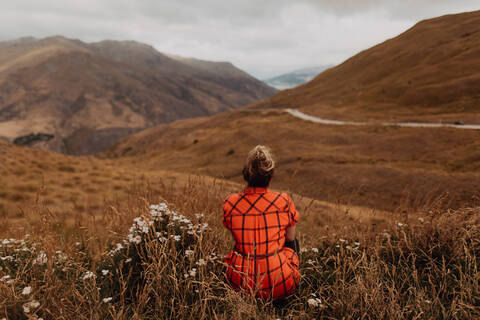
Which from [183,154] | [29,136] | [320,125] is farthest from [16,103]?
[320,125]

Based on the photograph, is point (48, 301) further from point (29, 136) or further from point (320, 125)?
point (29, 136)

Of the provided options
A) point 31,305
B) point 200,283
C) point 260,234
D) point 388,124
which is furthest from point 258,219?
point 388,124

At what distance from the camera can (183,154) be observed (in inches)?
1534

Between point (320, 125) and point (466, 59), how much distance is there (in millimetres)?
27665

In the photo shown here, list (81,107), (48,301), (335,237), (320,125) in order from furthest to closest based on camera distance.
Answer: (81,107) < (320,125) < (335,237) < (48,301)

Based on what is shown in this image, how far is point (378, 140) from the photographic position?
2541 centimetres

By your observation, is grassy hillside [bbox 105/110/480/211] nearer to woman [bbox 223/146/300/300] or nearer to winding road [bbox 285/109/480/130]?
winding road [bbox 285/109/480/130]

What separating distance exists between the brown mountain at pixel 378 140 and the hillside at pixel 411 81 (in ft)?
0.64

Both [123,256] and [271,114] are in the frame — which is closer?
[123,256]

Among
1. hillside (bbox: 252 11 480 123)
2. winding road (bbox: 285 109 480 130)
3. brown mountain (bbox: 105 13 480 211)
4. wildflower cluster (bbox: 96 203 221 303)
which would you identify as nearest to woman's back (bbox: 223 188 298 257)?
wildflower cluster (bbox: 96 203 221 303)

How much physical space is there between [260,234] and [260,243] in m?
0.09

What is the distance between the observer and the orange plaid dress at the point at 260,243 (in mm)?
2507

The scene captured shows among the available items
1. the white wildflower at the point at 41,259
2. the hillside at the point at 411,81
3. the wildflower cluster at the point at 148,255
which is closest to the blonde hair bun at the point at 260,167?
the wildflower cluster at the point at 148,255

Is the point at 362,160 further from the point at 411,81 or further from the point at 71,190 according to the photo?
the point at 411,81
